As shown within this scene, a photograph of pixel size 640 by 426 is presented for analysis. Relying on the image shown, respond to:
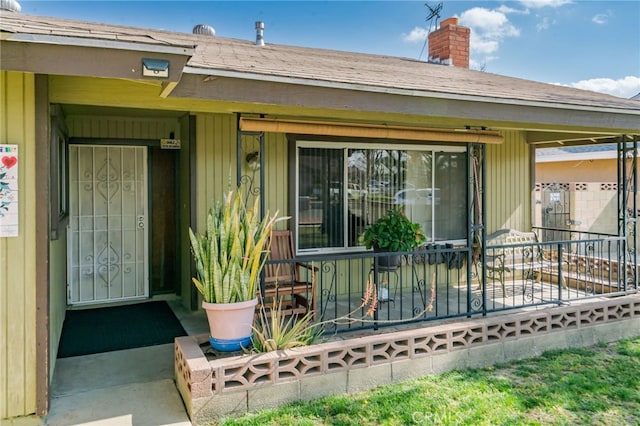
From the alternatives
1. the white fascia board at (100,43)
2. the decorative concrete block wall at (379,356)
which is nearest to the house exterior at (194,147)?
the white fascia board at (100,43)

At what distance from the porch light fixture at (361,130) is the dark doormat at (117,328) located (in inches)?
98.9

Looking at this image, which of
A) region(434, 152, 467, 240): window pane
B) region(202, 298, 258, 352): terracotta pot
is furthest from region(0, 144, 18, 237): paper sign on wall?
region(434, 152, 467, 240): window pane

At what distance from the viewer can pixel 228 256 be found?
3.87 metres

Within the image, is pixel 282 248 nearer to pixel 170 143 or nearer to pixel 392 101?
pixel 170 143

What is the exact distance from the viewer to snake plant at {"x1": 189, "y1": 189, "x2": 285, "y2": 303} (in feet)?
12.4

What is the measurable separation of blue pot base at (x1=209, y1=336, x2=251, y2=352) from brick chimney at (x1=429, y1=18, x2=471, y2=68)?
7022 millimetres

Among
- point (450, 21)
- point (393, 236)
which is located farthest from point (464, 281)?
point (450, 21)

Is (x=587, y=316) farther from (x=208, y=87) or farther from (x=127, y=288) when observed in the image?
(x=127, y=288)

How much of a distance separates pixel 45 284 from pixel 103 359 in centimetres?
153

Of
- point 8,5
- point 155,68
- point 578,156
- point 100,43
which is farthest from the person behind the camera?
point 578,156

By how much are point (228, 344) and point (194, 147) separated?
2.94 meters

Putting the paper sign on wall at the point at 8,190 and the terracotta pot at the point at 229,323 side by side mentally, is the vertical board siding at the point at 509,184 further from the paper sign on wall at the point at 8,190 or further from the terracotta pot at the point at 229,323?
the paper sign on wall at the point at 8,190

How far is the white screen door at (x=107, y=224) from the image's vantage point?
256 inches

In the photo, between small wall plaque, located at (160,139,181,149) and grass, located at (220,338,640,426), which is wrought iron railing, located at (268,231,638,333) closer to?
grass, located at (220,338,640,426)
